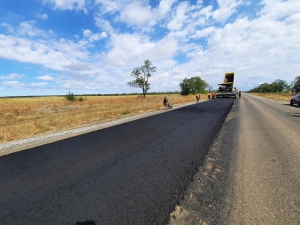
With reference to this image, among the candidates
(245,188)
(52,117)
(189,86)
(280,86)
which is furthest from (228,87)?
(280,86)

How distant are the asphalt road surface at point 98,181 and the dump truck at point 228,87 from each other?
33452 mm

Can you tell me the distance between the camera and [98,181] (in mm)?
3375

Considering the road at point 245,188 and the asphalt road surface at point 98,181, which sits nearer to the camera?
the road at point 245,188

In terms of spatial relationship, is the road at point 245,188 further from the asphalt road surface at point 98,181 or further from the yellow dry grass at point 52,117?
the yellow dry grass at point 52,117

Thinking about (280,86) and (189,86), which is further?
(280,86)

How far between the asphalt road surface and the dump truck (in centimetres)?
3345

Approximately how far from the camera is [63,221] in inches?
89.9

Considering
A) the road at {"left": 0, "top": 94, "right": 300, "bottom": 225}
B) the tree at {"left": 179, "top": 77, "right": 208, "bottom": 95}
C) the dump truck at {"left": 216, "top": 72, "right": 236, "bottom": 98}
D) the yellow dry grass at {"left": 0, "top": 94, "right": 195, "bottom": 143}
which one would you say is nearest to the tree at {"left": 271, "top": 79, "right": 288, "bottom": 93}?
the tree at {"left": 179, "top": 77, "right": 208, "bottom": 95}

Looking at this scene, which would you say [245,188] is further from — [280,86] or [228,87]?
[280,86]

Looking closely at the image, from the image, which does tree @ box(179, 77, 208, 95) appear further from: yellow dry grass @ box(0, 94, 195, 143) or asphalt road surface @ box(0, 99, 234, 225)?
asphalt road surface @ box(0, 99, 234, 225)

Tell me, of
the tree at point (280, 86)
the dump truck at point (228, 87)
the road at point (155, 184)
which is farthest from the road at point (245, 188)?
the tree at point (280, 86)

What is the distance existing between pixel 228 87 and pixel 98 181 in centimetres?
3751

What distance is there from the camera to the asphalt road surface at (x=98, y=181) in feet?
7.91

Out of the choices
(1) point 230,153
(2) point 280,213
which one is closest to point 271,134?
(1) point 230,153
